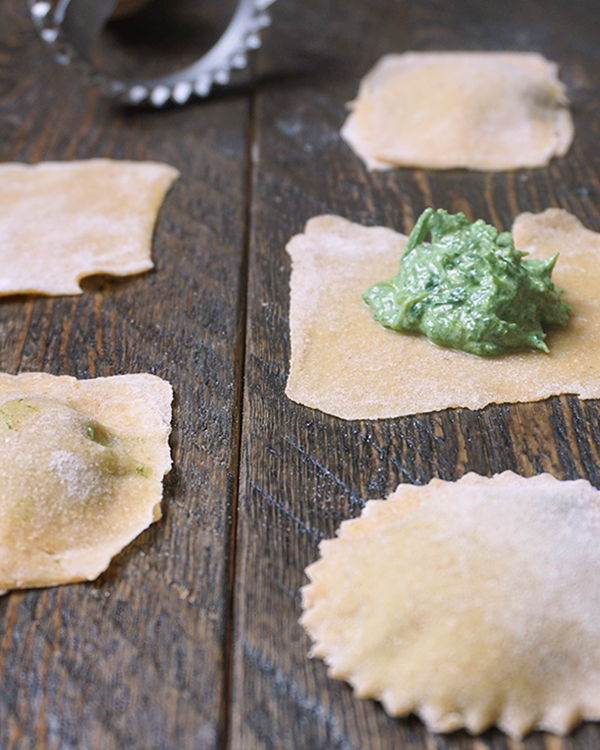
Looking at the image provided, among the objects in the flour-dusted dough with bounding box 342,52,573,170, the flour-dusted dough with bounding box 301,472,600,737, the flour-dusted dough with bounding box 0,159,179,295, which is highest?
the flour-dusted dough with bounding box 0,159,179,295

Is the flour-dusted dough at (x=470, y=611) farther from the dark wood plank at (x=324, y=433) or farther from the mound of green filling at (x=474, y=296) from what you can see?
the mound of green filling at (x=474, y=296)

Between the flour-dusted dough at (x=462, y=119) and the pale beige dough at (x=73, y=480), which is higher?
the pale beige dough at (x=73, y=480)

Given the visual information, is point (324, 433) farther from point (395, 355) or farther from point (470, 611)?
point (470, 611)

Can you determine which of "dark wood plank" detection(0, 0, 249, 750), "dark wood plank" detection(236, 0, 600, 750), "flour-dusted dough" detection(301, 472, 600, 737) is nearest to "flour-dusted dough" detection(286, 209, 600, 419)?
"dark wood plank" detection(236, 0, 600, 750)

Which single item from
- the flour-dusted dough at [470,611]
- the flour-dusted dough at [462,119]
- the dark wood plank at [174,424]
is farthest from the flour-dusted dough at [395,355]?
the flour-dusted dough at [462,119]

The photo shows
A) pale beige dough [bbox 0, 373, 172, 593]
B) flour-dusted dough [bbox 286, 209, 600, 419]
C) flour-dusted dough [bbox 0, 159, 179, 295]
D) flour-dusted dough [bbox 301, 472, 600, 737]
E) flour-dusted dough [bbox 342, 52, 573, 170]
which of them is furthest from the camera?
flour-dusted dough [bbox 342, 52, 573, 170]

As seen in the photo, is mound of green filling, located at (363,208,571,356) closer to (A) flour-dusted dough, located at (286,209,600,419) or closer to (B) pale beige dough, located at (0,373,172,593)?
(A) flour-dusted dough, located at (286,209,600,419)

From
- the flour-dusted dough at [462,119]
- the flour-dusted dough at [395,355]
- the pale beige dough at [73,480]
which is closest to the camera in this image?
the pale beige dough at [73,480]
